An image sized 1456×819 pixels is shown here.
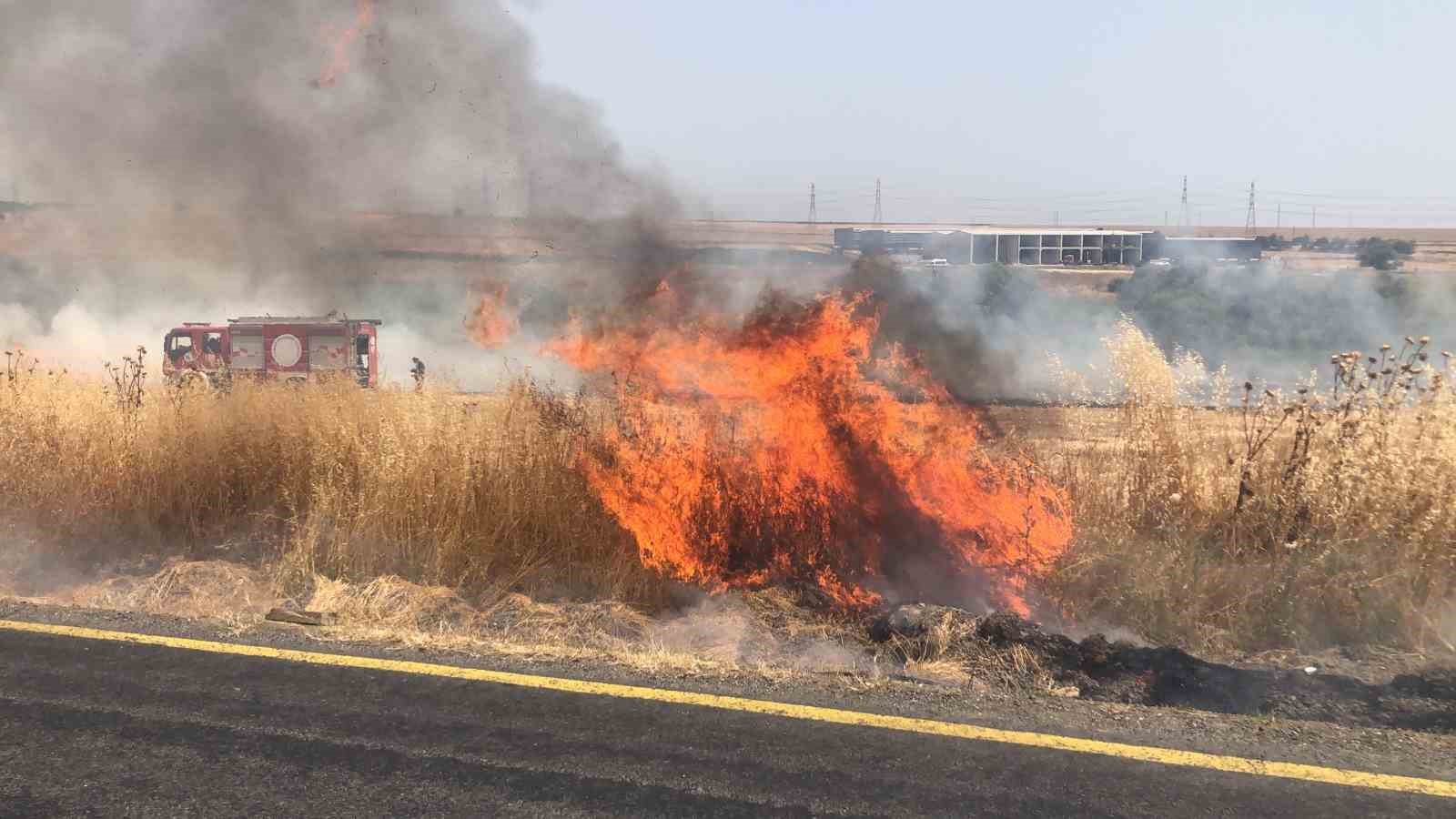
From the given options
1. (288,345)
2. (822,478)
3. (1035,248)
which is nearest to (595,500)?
(822,478)

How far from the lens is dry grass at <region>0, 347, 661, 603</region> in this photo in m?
5.56

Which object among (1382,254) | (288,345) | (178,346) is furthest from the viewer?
(1382,254)

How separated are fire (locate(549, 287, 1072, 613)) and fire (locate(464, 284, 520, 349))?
4.60 meters

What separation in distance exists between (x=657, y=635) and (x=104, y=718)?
238 cm

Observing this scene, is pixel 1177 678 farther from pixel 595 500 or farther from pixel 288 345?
pixel 288 345

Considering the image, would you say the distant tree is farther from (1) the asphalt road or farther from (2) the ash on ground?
(1) the asphalt road

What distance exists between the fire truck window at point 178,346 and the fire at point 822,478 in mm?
15019

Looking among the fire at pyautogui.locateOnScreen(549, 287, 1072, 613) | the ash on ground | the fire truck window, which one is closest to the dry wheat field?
the fire at pyautogui.locateOnScreen(549, 287, 1072, 613)

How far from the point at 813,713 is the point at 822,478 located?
247 centimetres

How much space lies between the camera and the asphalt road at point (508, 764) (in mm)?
2902

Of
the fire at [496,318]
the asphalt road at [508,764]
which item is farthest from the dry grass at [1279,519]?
the fire at [496,318]

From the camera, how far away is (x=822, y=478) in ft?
19.6

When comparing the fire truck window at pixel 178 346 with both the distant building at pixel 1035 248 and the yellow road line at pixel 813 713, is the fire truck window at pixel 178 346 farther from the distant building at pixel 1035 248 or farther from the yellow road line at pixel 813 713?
the distant building at pixel 1035 248

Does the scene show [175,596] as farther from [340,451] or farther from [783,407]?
[783,407]
